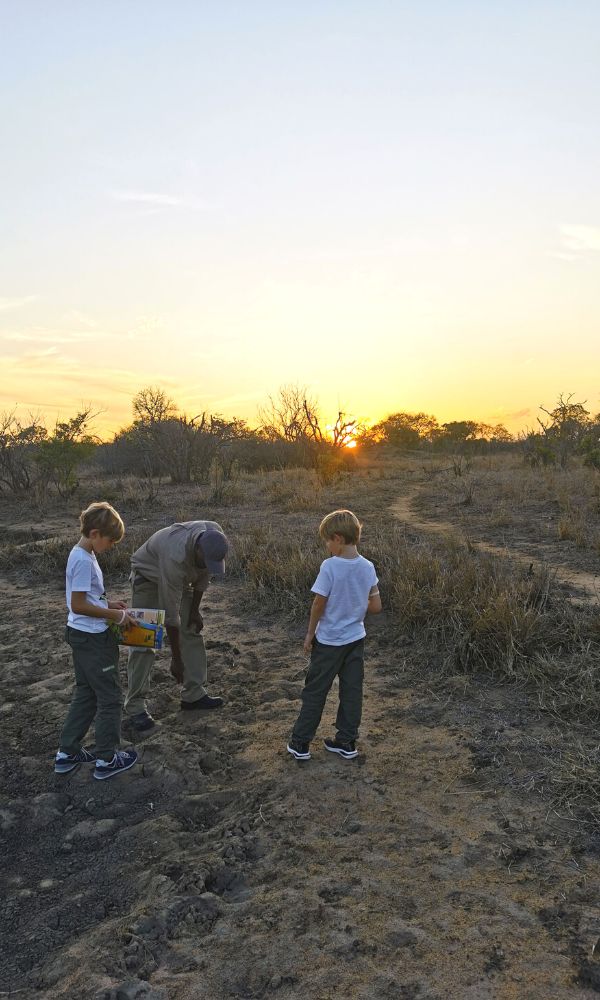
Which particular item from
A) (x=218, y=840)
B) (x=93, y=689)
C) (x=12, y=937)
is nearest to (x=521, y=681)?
(x=218, y=840)

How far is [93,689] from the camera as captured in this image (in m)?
3.18

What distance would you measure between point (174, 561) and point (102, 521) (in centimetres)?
53

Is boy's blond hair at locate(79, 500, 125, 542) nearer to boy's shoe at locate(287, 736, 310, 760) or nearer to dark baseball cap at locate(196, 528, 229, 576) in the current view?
dark baseball cap at locate(196, 528, 229, 576)

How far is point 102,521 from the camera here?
309 cm

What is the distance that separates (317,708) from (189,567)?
1055 millimetres

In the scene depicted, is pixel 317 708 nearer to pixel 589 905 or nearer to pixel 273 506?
pixel 589 905

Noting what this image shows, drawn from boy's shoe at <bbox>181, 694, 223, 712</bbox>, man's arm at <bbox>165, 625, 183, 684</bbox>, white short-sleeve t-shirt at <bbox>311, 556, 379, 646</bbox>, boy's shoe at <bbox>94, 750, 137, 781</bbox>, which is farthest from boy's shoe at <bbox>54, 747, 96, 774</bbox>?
white short-sleeve t-shirt at <bbox>311, 556, 379, 646</bbox>

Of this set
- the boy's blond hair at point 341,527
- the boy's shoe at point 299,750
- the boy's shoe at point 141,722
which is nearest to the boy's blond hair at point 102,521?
the boy's blond hair at point 341,527

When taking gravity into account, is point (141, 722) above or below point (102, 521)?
below

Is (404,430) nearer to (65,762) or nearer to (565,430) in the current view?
(565,430)

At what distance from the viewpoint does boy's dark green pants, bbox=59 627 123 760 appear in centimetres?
314

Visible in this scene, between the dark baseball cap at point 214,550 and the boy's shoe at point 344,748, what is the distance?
3.64ft

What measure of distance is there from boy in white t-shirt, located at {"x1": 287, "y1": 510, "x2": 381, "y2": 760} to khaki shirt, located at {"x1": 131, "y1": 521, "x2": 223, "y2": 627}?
2.34 feet

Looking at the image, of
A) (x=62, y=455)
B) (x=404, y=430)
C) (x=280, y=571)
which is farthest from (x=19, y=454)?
(x=404, y=430)
